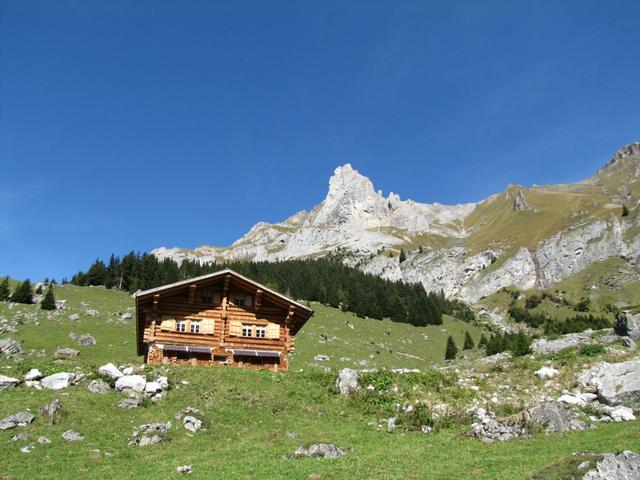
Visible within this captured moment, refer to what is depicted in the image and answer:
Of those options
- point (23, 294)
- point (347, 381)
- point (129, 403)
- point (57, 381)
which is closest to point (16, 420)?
point (57, 381)

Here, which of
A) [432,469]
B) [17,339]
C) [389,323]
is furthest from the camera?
[389,323]

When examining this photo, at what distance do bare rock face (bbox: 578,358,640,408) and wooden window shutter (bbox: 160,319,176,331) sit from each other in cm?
2654

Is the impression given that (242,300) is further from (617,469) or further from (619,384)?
(617,469)

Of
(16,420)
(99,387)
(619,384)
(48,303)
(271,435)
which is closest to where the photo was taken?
(16,420)

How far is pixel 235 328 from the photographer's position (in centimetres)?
3744

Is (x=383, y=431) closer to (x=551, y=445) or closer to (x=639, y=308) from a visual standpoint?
(x=551, y=445)

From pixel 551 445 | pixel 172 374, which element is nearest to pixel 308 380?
pixel 172 374

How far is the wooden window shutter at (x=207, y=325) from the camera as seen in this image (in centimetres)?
3662

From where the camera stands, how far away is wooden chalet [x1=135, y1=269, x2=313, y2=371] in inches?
1405

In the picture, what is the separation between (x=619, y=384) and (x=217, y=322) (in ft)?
83.9

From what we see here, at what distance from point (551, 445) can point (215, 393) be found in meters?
16.3

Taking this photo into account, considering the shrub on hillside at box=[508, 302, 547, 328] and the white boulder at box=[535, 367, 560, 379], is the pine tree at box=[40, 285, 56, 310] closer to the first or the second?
the white boulder at box=[535, 367, 560, 379]

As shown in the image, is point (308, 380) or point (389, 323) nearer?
point (308, 380)

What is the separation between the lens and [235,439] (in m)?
21.8
